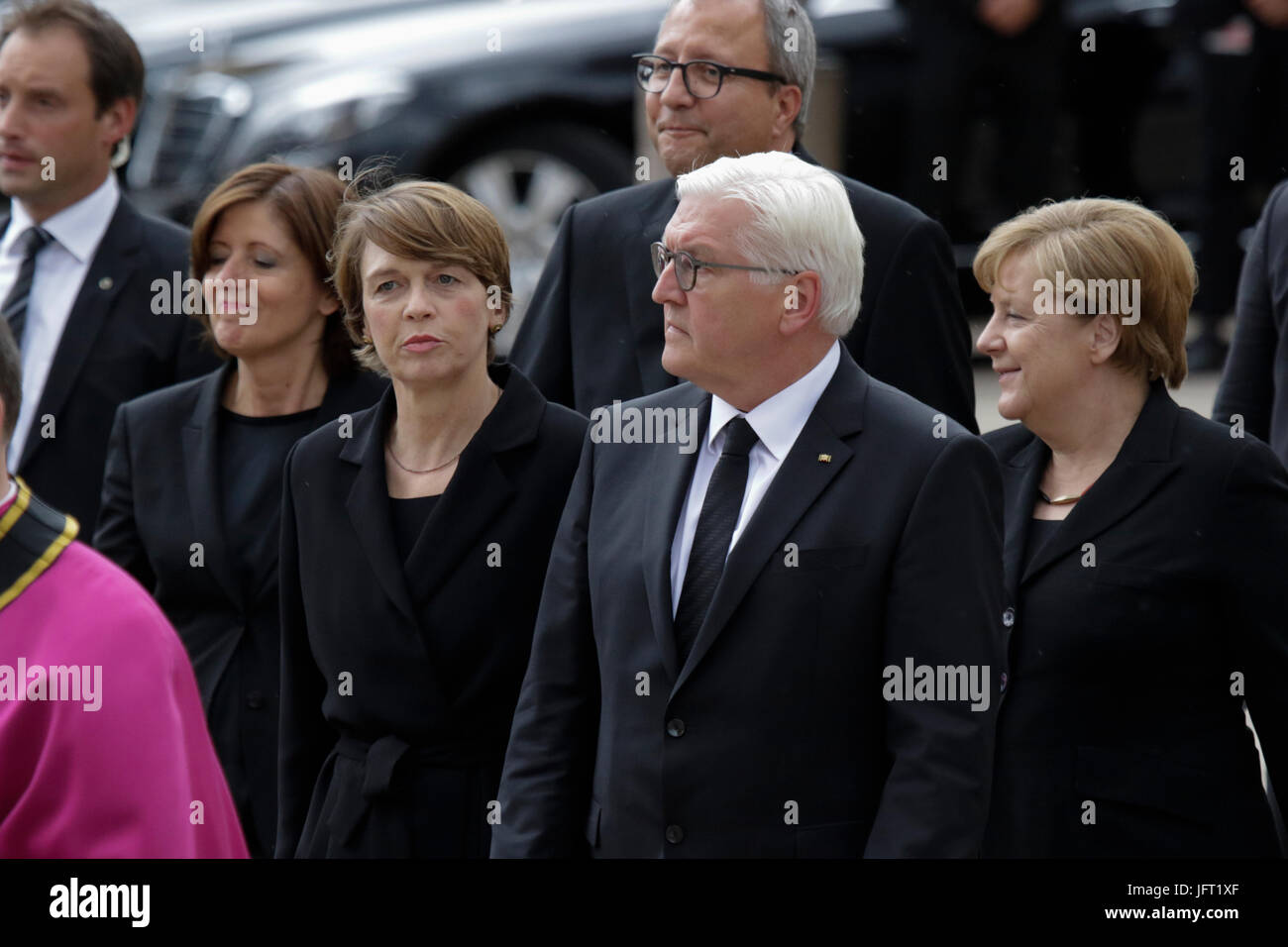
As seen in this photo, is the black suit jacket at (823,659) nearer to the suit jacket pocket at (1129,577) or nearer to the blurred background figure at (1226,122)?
the suit jacket pocket at (1129,577)

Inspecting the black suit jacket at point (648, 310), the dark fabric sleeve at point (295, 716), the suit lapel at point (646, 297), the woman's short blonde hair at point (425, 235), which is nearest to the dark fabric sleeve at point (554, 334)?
the black suit jacket at point (648, 310)

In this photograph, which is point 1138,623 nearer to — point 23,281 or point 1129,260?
point 1129,260

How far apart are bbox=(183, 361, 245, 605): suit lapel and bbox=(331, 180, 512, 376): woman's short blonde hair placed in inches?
22.9

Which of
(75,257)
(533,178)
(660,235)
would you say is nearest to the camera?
(660,235)

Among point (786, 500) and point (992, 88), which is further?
point (992, 88)

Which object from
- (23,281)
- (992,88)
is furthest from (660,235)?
(992,88)

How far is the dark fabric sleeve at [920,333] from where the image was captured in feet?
14.6

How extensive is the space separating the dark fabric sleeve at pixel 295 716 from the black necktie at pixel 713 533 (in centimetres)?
96

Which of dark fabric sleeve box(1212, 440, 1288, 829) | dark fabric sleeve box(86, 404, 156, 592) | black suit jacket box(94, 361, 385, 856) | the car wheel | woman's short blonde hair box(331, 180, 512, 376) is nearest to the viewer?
dark fabric sleeve box(1212, 440, 1288, 829)

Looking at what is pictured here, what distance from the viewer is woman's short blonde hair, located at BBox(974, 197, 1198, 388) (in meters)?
3.95

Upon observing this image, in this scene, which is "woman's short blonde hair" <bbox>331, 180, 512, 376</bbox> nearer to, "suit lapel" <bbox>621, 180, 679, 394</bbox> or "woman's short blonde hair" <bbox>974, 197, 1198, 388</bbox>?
"suit lapel" <bbox>621, 180, 679, 394</bbox>

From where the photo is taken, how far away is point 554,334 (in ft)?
15.5

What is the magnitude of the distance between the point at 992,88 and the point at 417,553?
5.35 m

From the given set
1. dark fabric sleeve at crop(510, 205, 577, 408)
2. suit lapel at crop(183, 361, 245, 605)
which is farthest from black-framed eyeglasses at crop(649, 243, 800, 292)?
suit lapel at crop(183, 361, 245, 605)
